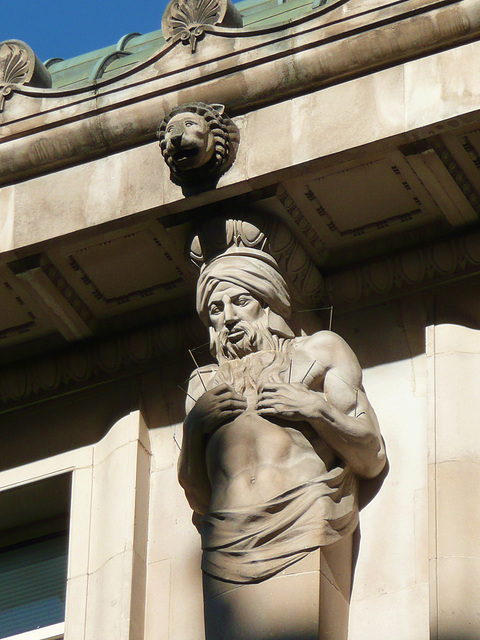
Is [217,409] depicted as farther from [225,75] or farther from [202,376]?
[225,75]

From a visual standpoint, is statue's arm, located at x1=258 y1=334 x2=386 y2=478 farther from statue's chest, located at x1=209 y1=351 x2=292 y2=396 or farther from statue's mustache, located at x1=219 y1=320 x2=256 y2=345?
statue's mustache, located at x1=219 y1=320 x2=256 y2=345

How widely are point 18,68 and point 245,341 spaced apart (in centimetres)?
220

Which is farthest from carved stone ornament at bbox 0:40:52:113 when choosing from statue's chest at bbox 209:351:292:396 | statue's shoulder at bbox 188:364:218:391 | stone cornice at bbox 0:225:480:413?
statue's chest at bbox 209:351:292:396

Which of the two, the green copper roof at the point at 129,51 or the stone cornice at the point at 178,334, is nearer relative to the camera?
the stone cornice at the point at 178,334

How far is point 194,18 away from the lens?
10312 mm

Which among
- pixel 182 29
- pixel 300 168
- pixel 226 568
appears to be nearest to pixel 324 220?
pixel 300 168

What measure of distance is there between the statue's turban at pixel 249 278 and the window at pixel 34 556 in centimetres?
156

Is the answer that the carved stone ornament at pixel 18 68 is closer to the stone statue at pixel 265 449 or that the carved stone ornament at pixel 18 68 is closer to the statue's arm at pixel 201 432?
the stone statue at pixel 265 449

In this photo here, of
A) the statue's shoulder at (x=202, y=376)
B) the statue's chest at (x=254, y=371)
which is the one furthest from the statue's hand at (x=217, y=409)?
the statue's shoulder at (x=202, y=376)

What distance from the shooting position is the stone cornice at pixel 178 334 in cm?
1016

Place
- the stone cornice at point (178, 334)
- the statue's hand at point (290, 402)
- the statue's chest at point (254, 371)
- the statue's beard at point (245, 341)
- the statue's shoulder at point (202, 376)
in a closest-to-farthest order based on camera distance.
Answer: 1. the statue's hand at point (290, 402)
2. the statue's chest at point (254, 371)
3. the statue's beard at point (245, 341)
4. the statue's shoulder at point (202, 376)
5. the stone cornice at point (178, 334)

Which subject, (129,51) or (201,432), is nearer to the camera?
(201,432)

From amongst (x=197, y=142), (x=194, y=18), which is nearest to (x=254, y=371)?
(x=197, y=142)

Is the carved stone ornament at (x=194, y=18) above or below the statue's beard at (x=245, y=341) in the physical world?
above
